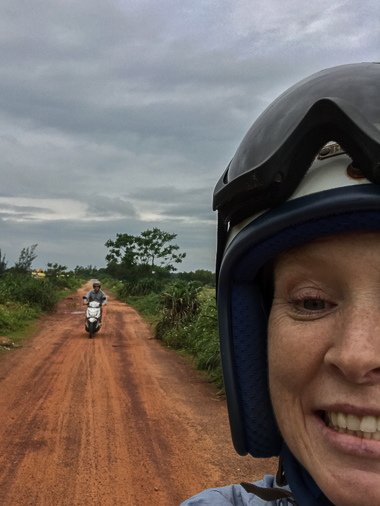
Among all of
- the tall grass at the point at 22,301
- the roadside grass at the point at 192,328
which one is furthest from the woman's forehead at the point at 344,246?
the tall grass at the point at 22,301

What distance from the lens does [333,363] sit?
34.4 inches

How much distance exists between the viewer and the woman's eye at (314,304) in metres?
1.00

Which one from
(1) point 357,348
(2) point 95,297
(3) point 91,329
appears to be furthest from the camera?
(2) point 95,297

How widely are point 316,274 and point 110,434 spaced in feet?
14.7

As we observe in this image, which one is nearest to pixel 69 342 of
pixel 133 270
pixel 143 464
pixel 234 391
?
pixel 143 464

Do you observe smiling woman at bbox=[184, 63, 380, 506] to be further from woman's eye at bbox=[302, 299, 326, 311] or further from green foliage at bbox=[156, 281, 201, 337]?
green foliage at bbox=[156, 281, 201, 337]

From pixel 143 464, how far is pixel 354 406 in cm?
378

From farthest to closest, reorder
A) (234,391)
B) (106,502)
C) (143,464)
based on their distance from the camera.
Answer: (143,464) → (106,502) → (234,391)

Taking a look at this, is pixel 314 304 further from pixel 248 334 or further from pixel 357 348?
pixel 248 334

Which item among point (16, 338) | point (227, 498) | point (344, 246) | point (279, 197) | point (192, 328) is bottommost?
point (16, 338)

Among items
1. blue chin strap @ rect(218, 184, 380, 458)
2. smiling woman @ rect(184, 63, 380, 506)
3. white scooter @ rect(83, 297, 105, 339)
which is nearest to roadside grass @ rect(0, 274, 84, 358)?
white scooter @ rect(83, 297, 105, 339)

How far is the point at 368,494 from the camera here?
83 cm

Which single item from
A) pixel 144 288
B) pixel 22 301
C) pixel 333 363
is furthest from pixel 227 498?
pixel 144 288

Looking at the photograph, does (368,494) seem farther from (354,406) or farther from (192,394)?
(192,394)
